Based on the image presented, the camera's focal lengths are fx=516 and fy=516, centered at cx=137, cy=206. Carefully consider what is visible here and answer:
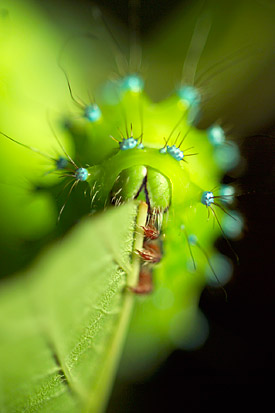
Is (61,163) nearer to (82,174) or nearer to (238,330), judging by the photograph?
(82,174)

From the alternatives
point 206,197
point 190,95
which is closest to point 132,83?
point 190,95

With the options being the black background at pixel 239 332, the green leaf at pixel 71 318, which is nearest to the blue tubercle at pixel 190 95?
the black background at pixel 239 332

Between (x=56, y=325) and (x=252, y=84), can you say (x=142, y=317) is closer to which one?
(x=252, y=84)

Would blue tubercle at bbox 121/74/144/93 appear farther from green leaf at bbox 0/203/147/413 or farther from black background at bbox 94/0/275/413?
green leaf at bbox 0/203/147/413

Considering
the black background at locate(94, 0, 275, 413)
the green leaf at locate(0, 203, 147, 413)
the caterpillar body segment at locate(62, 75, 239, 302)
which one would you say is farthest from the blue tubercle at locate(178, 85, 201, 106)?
the green leaf at locate(0, 203, 147, 413)

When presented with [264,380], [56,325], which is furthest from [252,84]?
[56,325]
